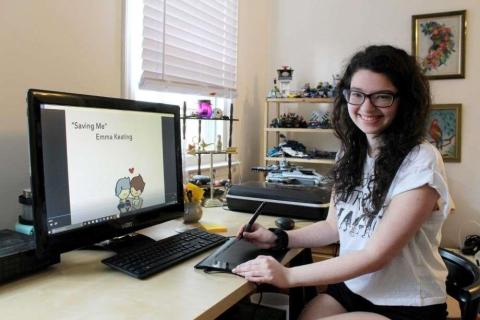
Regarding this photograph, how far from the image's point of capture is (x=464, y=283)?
1127 mm

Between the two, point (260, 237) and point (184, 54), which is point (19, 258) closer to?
point (260, 237)

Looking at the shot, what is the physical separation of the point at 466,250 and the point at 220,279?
218 centimetres

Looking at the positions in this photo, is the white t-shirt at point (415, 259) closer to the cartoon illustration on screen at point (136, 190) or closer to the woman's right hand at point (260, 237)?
the woman's right hand at point (260, 237)

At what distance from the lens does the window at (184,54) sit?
1746mm

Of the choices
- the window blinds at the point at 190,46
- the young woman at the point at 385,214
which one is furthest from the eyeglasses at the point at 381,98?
the window blinds at the point at 190,46

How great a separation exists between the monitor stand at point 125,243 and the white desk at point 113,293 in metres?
0.08

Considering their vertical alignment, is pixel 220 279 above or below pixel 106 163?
below

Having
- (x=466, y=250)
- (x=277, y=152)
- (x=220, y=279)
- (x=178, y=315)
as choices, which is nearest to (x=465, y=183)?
(x=466, y=250)

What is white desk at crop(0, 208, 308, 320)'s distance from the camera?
2.54 ft

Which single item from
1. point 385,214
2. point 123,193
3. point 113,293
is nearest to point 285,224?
point 385,214

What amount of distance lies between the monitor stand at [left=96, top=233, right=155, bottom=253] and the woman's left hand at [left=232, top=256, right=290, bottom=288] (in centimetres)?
35

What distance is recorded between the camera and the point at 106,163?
42.9 inches

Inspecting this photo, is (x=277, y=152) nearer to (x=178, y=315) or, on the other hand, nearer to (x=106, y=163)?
(x=106, y=163)

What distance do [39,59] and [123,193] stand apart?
53cm
